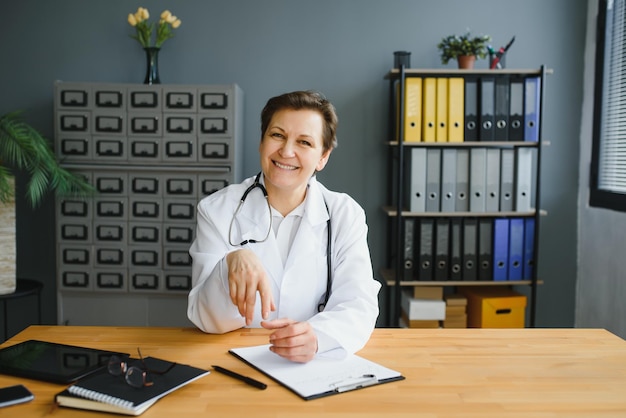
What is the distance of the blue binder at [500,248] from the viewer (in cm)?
340

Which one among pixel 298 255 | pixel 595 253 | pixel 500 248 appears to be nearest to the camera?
pixel 298 255

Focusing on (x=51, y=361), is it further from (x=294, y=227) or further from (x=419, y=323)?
(x=419, y=323)

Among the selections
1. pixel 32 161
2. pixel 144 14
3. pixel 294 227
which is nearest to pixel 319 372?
pixel 294 227

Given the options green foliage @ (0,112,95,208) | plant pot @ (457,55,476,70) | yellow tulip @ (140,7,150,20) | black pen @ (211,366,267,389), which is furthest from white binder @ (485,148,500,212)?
black pen @ (211,366,267,389)

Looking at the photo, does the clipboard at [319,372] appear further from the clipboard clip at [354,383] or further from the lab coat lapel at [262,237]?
the lab coat lapel at [262,237]

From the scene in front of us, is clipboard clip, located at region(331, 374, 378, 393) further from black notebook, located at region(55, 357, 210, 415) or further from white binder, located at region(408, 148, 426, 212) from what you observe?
white binder, located at region(408, 148, 426, 212)

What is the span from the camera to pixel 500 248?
3.41 metres

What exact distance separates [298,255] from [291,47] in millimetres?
2238

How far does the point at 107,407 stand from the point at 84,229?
2.48 metres

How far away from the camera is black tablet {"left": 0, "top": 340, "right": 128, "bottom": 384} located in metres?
1.19

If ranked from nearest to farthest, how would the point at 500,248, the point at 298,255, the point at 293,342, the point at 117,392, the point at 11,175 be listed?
the point at 117,392, the point at 293,342, the point at 298,255, the point at 11,175, the point at 500,248

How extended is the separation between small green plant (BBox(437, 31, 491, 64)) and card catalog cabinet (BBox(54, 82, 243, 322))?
122 cm

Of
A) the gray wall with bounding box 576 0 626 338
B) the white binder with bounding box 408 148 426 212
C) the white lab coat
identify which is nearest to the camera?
the white lab coat

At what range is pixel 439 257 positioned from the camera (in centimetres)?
339
